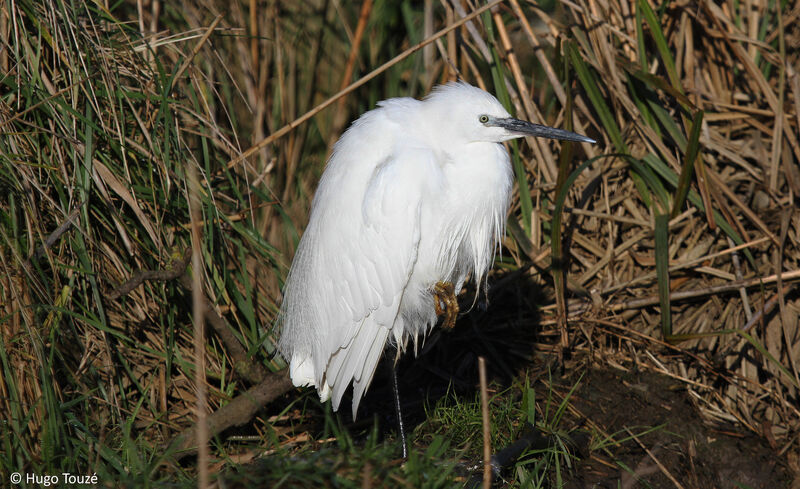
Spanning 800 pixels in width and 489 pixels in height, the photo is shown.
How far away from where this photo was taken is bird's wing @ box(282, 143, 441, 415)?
2.22m

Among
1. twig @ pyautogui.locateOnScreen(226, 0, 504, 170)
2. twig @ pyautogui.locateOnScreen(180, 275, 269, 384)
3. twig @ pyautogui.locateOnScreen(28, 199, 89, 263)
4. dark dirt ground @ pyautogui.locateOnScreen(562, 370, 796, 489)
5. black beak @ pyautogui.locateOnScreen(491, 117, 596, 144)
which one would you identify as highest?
twig @ pyautogui.locateOnScreen(226, 0, 504, 170)

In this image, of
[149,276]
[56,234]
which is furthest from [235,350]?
[56,234]

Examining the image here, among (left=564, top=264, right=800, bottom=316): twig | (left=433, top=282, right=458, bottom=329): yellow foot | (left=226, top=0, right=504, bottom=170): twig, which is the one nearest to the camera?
(left=433, top=282, right=458, bottom=329): yellow foot

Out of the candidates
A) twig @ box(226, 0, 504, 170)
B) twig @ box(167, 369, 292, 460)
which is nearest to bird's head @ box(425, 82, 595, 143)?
twig @ box(226, 0, 504, 170)

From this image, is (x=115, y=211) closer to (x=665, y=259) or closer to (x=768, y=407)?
(x=665, y=259)

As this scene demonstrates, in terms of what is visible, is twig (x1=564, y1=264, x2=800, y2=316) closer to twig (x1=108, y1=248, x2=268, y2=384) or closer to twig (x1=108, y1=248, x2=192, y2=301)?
twig (x1=108, y1=248, x2=268, y2=384)

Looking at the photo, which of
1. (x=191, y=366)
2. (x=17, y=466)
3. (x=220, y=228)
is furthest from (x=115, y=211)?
(x=17, y=466)

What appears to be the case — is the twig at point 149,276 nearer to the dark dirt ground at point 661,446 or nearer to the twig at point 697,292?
the dark dirt ground at point 661,446

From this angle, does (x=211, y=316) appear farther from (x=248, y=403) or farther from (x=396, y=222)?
(x=396, y=222)

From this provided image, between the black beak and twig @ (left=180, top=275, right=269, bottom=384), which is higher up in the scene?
the black beak

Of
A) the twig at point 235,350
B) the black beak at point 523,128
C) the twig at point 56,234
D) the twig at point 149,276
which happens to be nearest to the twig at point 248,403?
the twig at point 235,350

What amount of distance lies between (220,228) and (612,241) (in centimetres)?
166

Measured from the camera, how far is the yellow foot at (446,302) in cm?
237

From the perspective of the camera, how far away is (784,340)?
2.80 meters
